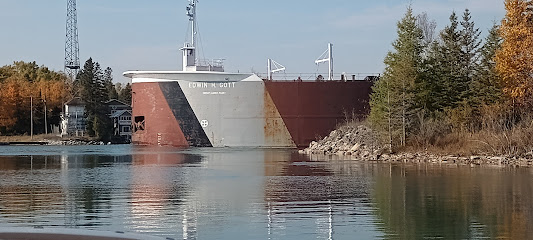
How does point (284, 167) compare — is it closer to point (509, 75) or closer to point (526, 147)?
point (526, 147)

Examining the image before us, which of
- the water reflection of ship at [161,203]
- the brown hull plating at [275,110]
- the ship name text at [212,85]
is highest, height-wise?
the ship name text at [212,85]

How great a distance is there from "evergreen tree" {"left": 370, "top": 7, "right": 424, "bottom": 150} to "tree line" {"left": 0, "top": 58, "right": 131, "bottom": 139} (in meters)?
56.0

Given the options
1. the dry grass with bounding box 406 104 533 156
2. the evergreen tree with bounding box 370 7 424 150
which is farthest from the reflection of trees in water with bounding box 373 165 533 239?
the evergreen tree with bounding box 370 7 424 150

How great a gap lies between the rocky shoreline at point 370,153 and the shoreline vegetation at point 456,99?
0.19 ft

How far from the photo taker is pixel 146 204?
16.6 metres

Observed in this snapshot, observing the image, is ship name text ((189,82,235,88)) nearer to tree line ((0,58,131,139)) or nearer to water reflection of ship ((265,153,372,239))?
water reflection of ship ((265,153,372,239))

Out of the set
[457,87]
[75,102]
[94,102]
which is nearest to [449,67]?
[457,87]

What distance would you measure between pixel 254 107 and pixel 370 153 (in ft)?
58.8

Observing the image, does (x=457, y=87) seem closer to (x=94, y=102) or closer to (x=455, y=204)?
(x=455, y=204)

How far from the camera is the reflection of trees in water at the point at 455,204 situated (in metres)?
12.6

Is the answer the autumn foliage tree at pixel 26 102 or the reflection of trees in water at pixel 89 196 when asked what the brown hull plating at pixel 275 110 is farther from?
the autumn foliage tree at pixel 26 102

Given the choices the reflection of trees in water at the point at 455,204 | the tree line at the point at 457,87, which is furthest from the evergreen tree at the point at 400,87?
the reflection of trees in water at the point at 455,204

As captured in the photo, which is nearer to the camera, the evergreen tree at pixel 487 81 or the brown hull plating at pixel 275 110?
the evergreen tree at pixel 487 81

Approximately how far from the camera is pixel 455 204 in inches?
635
